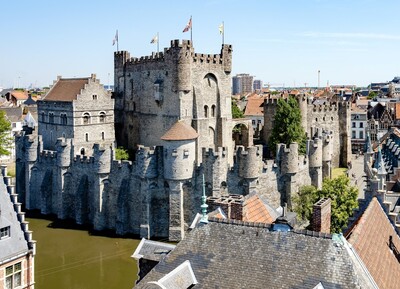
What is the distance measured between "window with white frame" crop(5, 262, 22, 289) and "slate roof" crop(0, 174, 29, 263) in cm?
62

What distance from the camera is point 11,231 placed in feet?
79.1

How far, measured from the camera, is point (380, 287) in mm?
14234

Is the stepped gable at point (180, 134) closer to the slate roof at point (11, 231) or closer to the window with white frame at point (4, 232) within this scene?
the slate roof at point (11, 231)

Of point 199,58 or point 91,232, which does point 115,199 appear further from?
point 199,58

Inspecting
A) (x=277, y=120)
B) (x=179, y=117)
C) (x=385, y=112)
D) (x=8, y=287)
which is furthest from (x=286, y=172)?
(x=385, y=112)

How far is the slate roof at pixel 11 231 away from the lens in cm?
2348

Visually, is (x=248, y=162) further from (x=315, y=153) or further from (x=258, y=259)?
(x=258, y=259)

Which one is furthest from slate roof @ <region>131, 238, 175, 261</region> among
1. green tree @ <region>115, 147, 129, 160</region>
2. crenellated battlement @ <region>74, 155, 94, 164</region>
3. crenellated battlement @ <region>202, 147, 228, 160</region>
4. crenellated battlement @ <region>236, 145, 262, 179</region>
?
green tree @ <region>115, 147, 129, 160</region>

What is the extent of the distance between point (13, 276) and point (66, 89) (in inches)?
1483

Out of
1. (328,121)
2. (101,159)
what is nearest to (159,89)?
(101,159)

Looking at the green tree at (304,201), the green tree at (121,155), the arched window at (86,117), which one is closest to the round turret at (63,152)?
the green tree at (121,155)

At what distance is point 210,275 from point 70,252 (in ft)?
94.2

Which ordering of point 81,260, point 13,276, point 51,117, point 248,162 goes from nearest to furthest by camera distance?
1. point 13,276
2. point 81,260
3. point 248,162
4. point 51,117

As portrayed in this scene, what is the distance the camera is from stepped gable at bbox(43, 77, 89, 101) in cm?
5638
